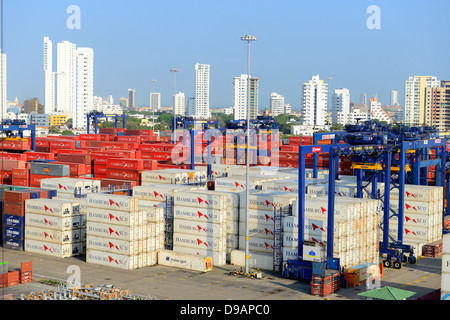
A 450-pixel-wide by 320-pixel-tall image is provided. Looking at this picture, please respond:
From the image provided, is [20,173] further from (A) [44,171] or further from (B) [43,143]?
(B) [43,143]

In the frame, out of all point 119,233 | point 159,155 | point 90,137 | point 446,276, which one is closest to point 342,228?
point 446,276

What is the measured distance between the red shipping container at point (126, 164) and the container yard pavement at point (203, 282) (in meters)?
12.9

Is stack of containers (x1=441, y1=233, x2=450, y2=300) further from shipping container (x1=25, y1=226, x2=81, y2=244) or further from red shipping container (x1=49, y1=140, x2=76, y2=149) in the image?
red shipping container (x1=49, y1=140, x2=76, y2=149)

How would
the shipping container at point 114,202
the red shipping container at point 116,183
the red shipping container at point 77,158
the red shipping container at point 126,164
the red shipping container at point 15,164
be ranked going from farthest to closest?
the red shipping container at point 77,158
the red shipping container at point 15,164
the red shipping container at point 126,164
the red shipping container at point 116,183
the shipping container at point 114,202

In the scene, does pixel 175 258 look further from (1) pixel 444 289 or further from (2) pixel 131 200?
(1) pixel 444 289

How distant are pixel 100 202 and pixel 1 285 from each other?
8377 mm

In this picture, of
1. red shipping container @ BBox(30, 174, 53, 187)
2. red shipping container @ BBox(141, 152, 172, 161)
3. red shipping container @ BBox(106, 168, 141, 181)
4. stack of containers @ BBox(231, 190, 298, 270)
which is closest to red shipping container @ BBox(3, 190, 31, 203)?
red shipping container @ BBox(30, 174, 53, 187)

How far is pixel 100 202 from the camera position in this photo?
131ft

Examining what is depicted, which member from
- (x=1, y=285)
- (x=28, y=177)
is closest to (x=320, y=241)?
(x=1, y=285)

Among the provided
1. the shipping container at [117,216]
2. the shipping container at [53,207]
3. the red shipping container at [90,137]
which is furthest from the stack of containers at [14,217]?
the red shipping container at [90,137]

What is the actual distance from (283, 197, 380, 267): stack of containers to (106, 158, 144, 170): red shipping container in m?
18.7

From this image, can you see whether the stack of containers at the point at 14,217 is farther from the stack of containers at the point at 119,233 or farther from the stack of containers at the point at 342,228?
the stack of containers at the point at 342,228

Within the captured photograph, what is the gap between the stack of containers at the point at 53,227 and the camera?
42.0 metres
